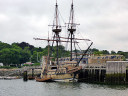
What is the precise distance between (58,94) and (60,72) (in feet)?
101

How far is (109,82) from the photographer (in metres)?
74.1

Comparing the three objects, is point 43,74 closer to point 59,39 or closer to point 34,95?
point 59,39

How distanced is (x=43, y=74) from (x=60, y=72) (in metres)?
8.28

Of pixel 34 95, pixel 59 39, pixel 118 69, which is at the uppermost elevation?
pixel 59 39

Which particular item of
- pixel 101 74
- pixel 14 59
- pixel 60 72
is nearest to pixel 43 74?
pixel 60 72

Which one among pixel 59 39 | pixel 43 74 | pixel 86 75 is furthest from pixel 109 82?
pixel 59 39

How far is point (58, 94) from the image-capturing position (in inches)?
2355

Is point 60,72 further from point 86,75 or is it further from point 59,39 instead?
point 59,39

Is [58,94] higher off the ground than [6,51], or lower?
lower

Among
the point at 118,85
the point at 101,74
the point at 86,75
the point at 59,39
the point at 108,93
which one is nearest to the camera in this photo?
the point at 108,93

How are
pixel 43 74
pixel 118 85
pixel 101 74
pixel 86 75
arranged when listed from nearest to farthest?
pixel 118 85 → pixel 101 74 → pixel 86 75 → pixel 43 74

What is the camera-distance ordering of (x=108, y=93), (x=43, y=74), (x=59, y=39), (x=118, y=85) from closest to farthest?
(x=108, y=93), (x=118, y=85), (x=43, y=74), (x=59, y=39)

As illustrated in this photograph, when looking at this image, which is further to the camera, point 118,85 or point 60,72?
point 60,72

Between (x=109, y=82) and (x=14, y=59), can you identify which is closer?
(x=109, y=82)
